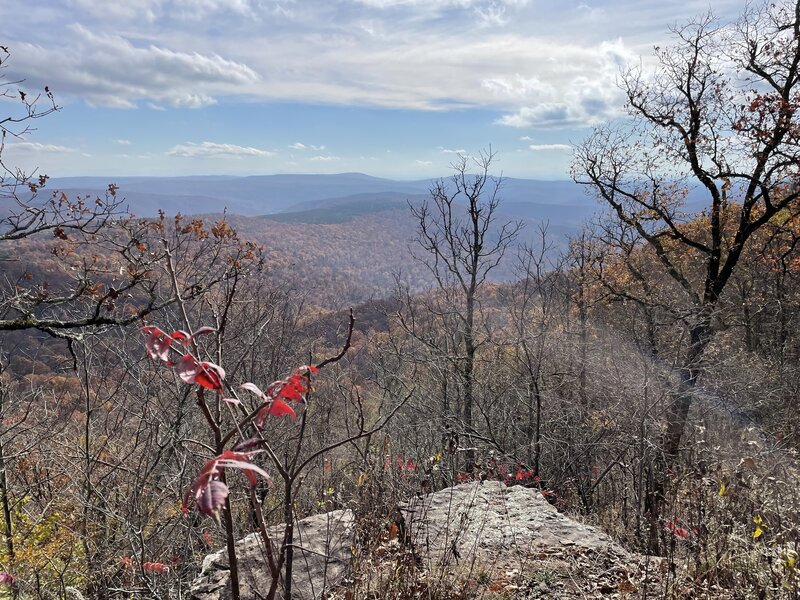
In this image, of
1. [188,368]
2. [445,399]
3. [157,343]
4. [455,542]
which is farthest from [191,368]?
[445,399]

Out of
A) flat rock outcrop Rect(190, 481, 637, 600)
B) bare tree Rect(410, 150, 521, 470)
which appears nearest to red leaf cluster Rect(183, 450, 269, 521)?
flat rock outcrop Rect(190, 481, 637, 600)

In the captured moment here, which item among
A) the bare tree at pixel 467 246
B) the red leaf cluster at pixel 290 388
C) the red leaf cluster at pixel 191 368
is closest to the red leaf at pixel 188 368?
the red leaf cluster at pixel 191 368

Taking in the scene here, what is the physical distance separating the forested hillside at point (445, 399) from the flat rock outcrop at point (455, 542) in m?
0.11

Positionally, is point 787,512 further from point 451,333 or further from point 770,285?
point 770,285

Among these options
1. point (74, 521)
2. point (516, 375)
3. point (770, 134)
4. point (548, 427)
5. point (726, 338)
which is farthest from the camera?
point (726, 338)

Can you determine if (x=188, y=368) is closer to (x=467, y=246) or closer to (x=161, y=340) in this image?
(x=161, y=340)

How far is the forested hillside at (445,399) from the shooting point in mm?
3227

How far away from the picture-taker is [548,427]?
1046 centimetres

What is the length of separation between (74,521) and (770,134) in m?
13.2

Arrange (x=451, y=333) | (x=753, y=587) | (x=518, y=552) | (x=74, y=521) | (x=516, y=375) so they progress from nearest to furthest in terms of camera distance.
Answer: (x=753, y=587)
(x=518, y=552)
(x=74, y=521)
(x=451, y=333)
(x=516, y=375)

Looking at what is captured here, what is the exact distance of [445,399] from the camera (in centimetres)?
1193

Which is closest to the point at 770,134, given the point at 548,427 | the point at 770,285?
the point at 548,427

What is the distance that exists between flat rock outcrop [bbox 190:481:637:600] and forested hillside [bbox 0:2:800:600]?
112 millimetres

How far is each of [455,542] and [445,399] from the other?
896 cm
